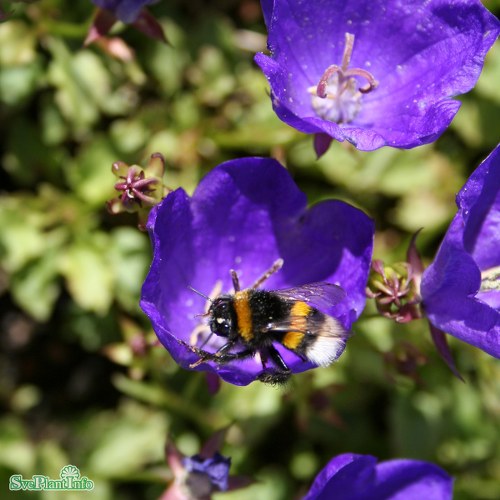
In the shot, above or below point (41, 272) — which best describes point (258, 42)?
above

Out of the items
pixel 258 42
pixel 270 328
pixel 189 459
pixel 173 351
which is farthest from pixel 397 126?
pixel 258 42

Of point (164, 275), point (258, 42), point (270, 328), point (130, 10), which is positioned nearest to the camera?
point (270, 328)

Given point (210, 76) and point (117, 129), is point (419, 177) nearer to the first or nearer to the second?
point (210, 76)

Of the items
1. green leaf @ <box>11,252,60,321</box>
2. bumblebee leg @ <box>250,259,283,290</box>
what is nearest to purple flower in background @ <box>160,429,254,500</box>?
bumblebee leg @ <box>250,259,283,290</box>

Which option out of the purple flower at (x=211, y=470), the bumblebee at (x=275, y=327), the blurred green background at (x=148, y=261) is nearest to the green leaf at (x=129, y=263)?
the blurred green background at (x=148, y=261)

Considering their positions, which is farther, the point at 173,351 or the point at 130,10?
the point at 130,10

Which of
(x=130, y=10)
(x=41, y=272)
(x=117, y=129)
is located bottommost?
(x=41, y=272)
